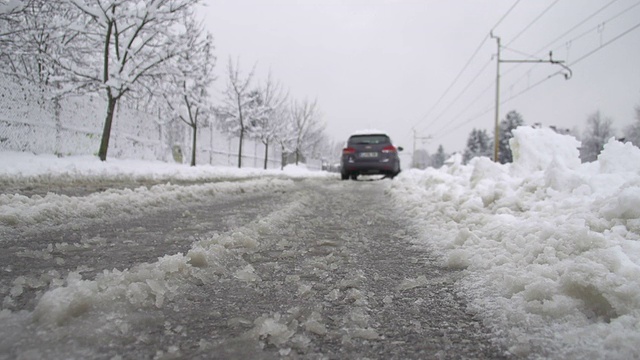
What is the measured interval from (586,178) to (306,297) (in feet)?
10.6

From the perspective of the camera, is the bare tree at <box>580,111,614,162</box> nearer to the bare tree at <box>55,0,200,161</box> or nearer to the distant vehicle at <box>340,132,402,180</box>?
the distant vehicle at <box>340,132,402,180</box>

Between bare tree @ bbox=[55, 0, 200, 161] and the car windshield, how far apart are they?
7102 millimetres

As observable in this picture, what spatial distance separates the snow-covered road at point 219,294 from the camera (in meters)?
1.20

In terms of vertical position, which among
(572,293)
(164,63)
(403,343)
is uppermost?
(164,63)

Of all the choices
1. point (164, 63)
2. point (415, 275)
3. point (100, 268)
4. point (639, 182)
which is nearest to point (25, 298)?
point (100, 268)

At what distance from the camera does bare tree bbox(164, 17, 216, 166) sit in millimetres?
15727

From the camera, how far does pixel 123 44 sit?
13211mm

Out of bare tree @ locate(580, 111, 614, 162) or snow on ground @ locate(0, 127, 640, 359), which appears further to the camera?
bare tree @ locate(580, 111, 614, 162)

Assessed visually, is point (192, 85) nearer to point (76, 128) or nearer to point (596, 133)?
point (76, 128)

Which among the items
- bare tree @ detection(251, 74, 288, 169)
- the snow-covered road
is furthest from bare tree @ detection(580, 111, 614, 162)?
the snow-covered road

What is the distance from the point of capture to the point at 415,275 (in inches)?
81.9

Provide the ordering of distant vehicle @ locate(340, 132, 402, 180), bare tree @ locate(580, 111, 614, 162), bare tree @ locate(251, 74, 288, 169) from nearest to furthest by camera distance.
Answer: distant vehicle @ locate(340, 132, 402, 180) < bare tree @ locate(251, 74, 288, 169) < bare tree @ locate(580, 111, 614, 162)

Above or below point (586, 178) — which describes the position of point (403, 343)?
below

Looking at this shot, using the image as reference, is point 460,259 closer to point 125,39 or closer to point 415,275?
point 415,275
